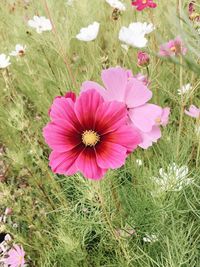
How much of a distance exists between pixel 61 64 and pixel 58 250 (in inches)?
31.5

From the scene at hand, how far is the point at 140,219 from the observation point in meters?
0.84

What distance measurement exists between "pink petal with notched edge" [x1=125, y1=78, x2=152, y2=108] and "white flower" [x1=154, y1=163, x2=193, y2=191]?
296mm

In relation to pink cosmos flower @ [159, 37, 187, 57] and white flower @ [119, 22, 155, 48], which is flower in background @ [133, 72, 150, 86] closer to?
pink cosmos flower @ [159, 37, 187, 57]

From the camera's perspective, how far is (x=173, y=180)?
0.79m

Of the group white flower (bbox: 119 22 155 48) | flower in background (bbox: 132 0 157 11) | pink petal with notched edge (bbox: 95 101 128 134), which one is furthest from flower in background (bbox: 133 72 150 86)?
flower in background (bbox: 132 0 157 11)

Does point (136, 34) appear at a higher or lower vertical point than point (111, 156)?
higher

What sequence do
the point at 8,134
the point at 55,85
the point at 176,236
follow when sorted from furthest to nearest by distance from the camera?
the point at 8,134, the point at 55,85, the point at 176,236

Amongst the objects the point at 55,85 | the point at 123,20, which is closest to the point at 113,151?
the point at 55,85

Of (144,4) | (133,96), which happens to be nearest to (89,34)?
(144,4)

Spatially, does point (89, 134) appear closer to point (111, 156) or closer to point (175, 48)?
point (111, 156)

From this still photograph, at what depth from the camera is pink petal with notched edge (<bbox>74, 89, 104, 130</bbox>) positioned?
47 centimetres

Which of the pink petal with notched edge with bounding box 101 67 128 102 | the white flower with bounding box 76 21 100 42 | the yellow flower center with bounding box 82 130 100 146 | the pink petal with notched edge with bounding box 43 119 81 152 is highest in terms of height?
the white flower with bounding box 76 21 100 42

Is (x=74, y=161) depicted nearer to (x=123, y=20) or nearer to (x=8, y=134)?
(x=8, y=134)

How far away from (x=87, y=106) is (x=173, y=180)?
0.37m
